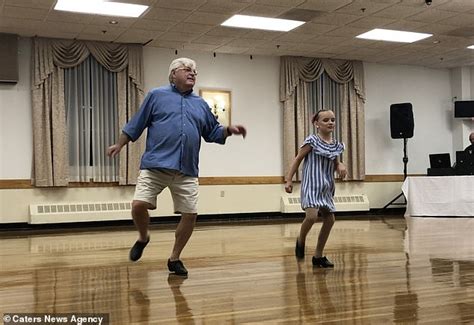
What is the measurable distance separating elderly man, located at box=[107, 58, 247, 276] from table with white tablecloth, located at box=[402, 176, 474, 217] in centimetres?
686

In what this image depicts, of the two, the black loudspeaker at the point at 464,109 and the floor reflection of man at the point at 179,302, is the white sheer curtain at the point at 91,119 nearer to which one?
the floor reflection of man at the point at 179,302

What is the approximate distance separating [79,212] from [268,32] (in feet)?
13.7

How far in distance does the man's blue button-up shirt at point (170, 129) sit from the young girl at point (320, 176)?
80 centimetres

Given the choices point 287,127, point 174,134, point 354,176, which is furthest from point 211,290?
point 354,176

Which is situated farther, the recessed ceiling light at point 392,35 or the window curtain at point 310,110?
the window curtain at point 310,110

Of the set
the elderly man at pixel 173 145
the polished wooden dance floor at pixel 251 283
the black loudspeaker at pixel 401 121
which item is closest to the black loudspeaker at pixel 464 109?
the black loudspeaker at pixel 401 121

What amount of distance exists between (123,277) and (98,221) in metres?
5.77

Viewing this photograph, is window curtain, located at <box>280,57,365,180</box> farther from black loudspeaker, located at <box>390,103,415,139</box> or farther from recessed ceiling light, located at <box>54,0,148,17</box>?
recessed ceiling light, located at <box>54,0,148,17</box>

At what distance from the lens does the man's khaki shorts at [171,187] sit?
3529mm

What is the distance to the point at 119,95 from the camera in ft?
30.6

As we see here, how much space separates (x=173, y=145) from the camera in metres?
3.50

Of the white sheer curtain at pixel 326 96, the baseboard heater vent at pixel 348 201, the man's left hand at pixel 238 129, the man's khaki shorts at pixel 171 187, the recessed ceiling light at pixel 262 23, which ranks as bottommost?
the baseboard heater vent at pixel 348 201

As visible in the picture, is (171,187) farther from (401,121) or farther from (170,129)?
(401,121)

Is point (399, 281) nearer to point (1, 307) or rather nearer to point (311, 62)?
point (1, 307)
